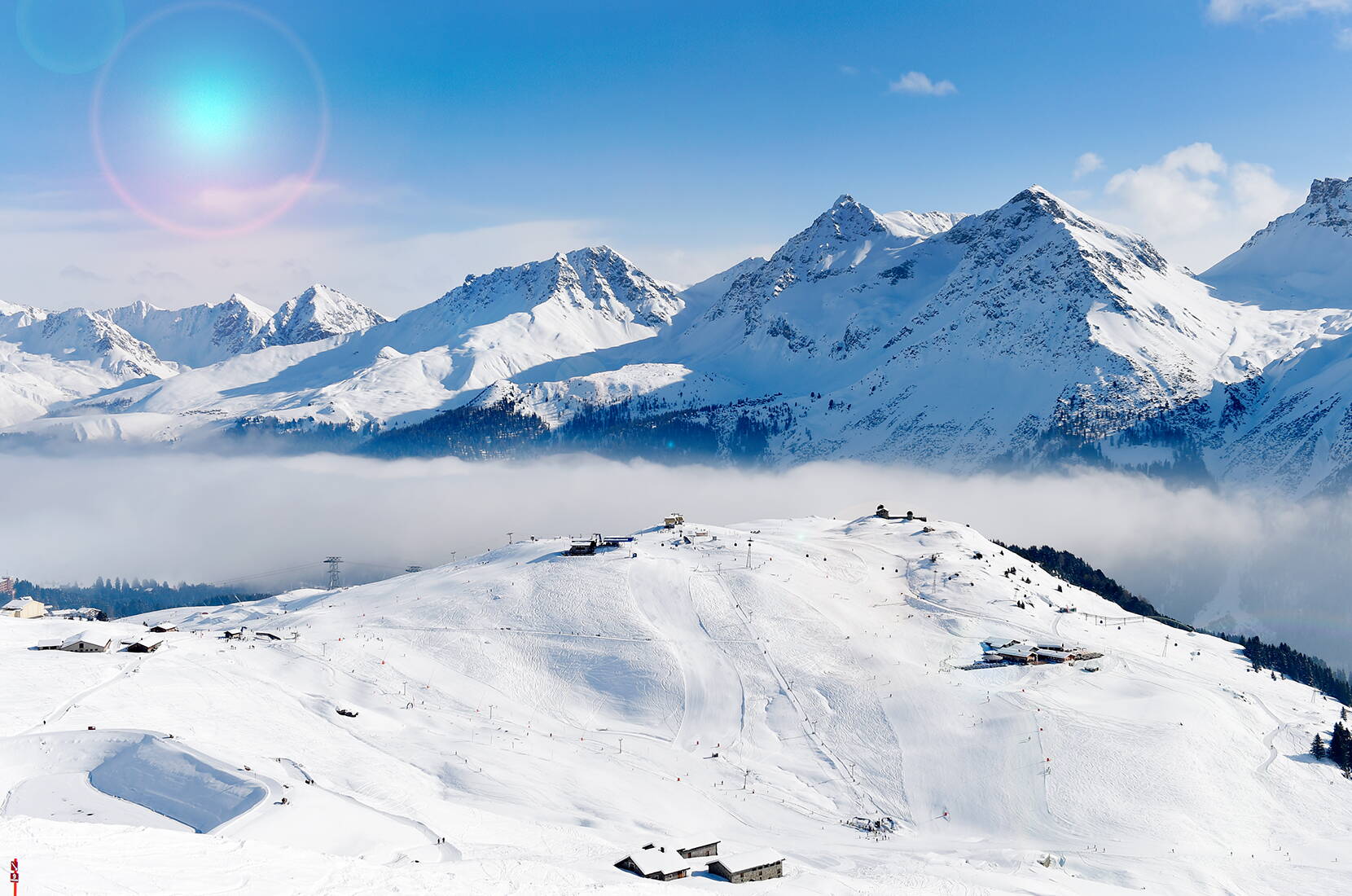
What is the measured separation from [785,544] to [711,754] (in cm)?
5744

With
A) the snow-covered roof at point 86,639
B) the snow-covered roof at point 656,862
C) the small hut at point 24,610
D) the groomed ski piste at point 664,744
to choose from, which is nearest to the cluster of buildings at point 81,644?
the snow-covered roof at point 86,639

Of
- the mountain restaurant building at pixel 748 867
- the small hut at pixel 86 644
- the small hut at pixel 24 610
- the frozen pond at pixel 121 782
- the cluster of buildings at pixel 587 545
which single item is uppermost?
the cluster of buildings at pixel 587 545

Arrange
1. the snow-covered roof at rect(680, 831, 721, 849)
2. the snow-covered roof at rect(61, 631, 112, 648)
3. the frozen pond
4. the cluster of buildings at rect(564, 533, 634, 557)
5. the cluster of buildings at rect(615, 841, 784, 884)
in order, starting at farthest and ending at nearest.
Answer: the cluster of buildings at rect(564, 533, 634, 557), the snow-covered roof at rect(61, 631, 112, 648), the snow-covered roof at rect(680, 831, 721, 849), the frozen pond, the cluster of buildings at rect(615, 841, 784, 884)

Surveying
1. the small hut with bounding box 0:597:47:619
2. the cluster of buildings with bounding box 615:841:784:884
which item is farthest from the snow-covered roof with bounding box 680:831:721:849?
the small hut with bounding box 0:597:47:619

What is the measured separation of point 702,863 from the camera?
61844mm

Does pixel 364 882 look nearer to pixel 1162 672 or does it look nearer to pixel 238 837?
pixel 238 837

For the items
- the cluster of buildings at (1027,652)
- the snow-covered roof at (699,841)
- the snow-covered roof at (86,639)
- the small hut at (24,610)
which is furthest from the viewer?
the small hut at (24,610)

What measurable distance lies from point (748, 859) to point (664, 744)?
94.2 feet

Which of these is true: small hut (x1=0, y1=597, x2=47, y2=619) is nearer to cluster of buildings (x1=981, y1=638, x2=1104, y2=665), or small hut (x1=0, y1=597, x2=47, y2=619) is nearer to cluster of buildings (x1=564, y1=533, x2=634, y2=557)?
cluster of buildings (x1=564, y1=533, x2=634, y2=557)

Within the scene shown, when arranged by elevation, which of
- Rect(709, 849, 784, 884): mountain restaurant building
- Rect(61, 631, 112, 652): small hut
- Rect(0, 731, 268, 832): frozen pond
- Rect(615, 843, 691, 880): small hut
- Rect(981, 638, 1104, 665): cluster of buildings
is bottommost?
Rect(981, 638, 1104, 665): cluster of buildings

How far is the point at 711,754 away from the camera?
8738 centimetres

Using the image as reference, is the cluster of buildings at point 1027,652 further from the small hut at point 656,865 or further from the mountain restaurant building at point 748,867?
the small hut at point 656,865

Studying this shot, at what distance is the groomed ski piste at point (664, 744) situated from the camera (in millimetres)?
59188

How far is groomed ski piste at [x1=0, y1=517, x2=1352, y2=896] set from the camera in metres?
59.2
